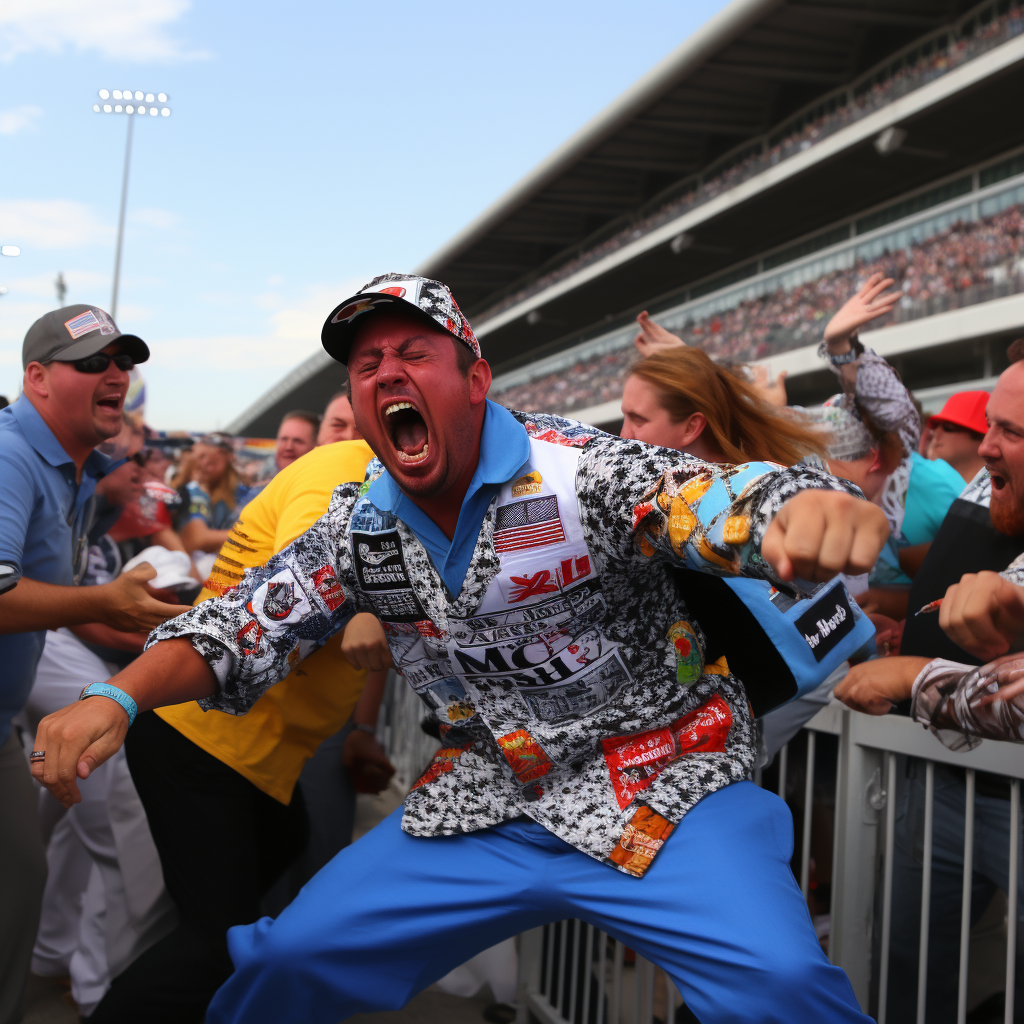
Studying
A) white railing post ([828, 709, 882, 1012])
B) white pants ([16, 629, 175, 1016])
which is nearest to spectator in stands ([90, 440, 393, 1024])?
white pants ([16, 629, 175, 1016])

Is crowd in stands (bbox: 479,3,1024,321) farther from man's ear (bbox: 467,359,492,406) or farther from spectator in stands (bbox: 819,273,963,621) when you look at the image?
man's ear (bbox: 467,359,492,406)

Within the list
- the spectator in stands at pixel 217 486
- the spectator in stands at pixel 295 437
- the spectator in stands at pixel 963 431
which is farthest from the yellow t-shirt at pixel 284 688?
the spectator in stands at pixel 217 486

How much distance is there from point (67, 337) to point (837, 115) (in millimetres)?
25501

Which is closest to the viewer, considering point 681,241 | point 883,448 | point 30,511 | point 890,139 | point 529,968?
point 30,511

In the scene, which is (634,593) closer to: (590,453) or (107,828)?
(590,453)

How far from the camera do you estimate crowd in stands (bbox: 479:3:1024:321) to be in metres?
20.8

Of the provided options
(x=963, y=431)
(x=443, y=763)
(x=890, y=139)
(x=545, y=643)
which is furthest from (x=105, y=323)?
(x=890, y=139)

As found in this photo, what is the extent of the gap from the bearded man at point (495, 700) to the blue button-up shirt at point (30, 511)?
0.92 metres

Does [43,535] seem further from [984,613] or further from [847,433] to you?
[847,433]

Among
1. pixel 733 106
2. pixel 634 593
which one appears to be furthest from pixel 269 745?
pixel 733 106

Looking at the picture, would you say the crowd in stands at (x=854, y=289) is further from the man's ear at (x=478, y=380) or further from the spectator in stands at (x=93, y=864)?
the man's ear at (x=478, y=380)

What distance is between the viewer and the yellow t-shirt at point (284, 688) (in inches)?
→ 111

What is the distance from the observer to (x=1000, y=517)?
259cm

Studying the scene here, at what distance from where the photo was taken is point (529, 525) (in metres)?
2.04
